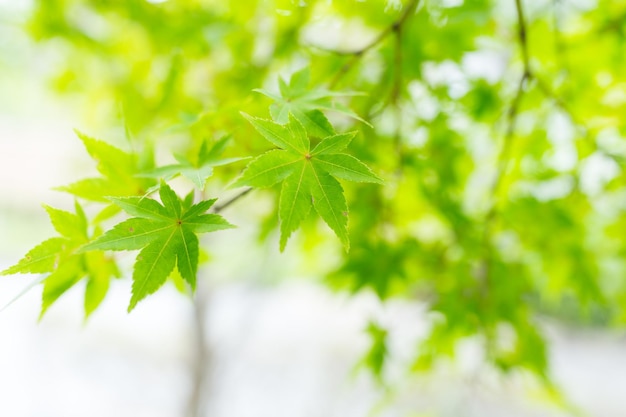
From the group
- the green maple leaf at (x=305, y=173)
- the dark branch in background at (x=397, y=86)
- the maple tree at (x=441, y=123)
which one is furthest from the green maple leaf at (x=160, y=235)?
the dark branch in background at (x=397, y=86)

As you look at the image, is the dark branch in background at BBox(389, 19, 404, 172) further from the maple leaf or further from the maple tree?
the maple leaf

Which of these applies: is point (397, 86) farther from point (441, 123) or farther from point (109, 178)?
point (109, 178)

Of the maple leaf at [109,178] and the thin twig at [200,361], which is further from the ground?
the maple leaf at [109,178]

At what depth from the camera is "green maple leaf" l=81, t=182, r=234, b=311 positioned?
1.28ft

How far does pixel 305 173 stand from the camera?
42 centimetres

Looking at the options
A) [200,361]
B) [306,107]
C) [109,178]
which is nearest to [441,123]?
[306,107]

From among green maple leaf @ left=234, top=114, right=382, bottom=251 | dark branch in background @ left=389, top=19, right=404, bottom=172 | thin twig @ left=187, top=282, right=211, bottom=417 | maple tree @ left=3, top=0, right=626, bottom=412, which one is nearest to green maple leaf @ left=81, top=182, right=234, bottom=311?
green maple leaf @ left=234, top=114, right=382, bottom=251

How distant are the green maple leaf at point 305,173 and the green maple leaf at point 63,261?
201 mm

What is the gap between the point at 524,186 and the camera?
1021 millimetres

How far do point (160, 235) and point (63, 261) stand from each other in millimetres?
117

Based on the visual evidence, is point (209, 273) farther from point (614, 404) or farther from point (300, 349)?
point (614, 404)

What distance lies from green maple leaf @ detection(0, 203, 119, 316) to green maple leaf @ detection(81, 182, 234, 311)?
88 millimetres

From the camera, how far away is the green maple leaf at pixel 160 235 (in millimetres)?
391

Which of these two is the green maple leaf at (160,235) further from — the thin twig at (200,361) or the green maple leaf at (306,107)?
the thin twig at (200,361)
